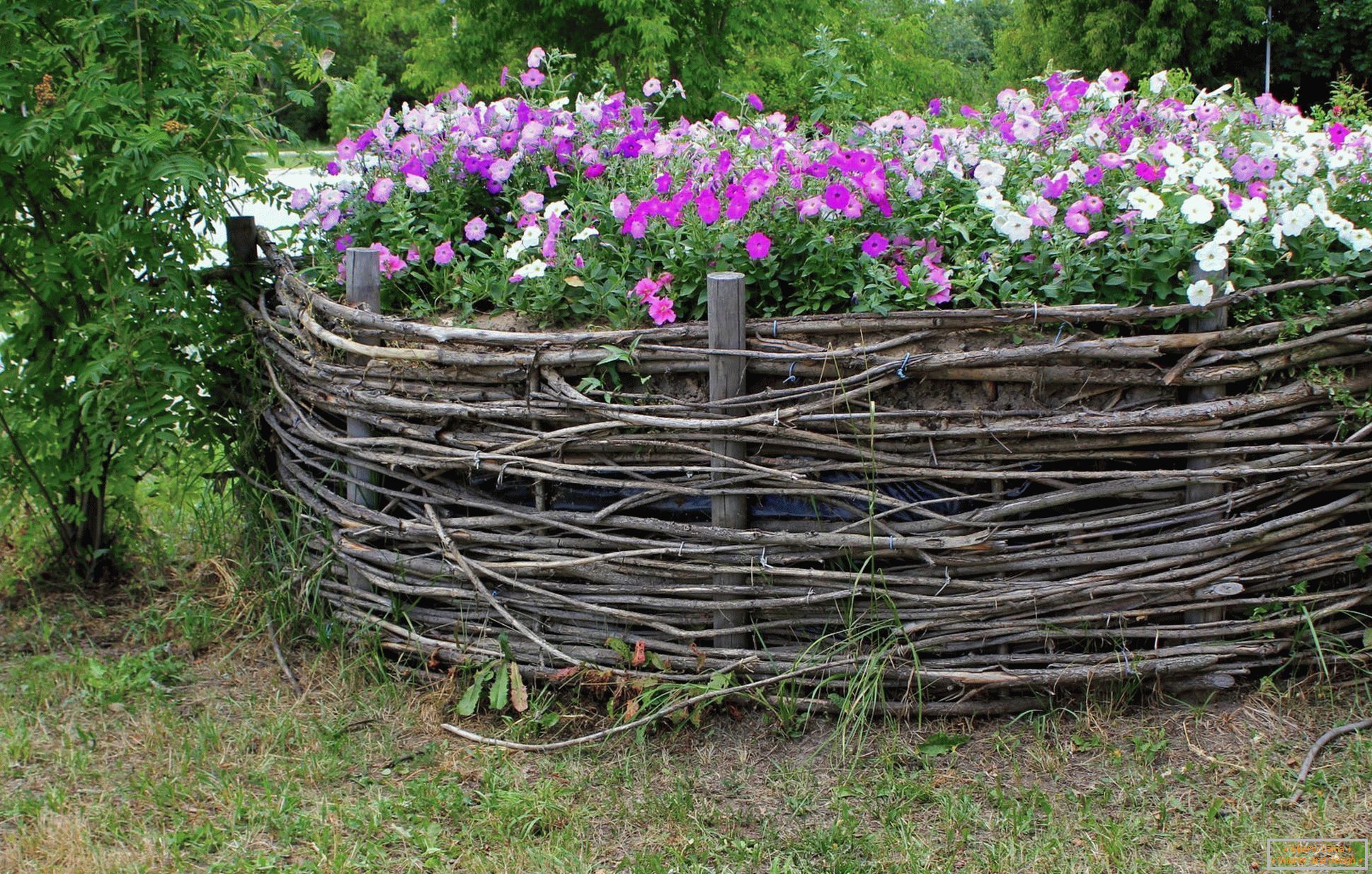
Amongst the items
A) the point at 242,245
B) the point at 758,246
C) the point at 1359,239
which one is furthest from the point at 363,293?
the point at 1359,239

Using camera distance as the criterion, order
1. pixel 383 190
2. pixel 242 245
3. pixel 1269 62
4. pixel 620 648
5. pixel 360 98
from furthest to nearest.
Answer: pixel 1269 62
pixel 360 98
pixel 242 245
pixel 383 190
pixel 620 648

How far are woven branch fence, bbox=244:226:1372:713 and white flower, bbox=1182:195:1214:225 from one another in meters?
0.22

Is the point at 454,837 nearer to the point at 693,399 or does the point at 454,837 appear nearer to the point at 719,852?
the point at 719,852

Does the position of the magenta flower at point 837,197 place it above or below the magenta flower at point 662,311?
above

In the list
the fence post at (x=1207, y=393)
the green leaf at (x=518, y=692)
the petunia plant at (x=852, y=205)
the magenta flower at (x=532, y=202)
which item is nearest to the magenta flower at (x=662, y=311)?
the petunia plant at (x=852, y=205)

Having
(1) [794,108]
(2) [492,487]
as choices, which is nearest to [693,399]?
(2) [492,487]

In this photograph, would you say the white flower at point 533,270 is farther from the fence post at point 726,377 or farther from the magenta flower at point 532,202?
the fence post at point 726,377

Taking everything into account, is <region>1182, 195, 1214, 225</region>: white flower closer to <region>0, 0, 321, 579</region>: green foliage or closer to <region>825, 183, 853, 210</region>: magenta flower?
<region>825, 183, 853, 210</region>: magenta flower

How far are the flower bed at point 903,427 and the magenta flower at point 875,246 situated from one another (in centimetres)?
4

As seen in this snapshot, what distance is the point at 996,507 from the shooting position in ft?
9.11

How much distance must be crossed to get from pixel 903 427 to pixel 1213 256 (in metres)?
0.82

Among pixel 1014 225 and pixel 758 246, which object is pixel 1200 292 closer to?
pixel 1014 225

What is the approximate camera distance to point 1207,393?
2.74 meters

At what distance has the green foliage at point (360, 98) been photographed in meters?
4.12
